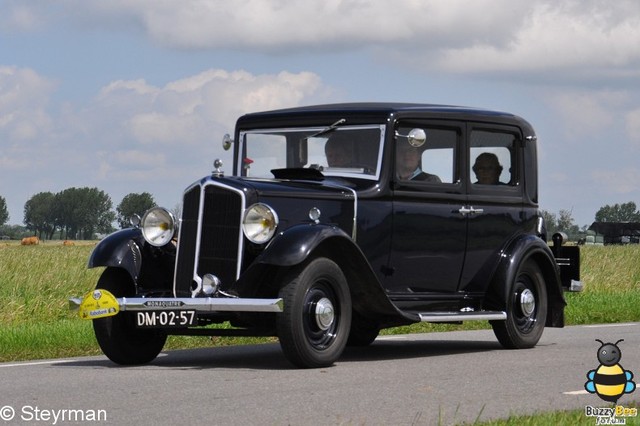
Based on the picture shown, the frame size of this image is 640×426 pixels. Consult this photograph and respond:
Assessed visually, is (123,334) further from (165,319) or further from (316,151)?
(316,151)

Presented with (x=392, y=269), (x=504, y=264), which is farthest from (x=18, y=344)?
(x=504, y=264)

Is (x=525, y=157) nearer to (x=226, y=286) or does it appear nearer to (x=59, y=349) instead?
(x=226, y=286)

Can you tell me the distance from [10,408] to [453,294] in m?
5.30

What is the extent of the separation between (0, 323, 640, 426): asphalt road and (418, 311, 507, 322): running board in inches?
12.8

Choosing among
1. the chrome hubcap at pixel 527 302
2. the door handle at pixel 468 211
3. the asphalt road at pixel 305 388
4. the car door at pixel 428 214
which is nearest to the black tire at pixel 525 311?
the chrome hubcap at pixel 527 302

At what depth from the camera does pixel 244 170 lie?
40.1 ft

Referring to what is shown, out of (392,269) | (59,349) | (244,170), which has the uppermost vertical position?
(244,170)

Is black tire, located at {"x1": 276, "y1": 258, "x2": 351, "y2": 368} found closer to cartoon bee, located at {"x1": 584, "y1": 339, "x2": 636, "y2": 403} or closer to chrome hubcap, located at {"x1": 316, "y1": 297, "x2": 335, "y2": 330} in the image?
chrome hubcap, located at {"x1": 316, "y1": 297, "x2": 335, "y2": 330}

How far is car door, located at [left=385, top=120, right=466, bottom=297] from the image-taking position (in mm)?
11094

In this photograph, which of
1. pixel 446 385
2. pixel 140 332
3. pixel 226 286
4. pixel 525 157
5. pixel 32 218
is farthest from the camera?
pixel 32 218

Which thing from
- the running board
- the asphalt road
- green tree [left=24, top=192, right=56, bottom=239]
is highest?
green tree [left=24, top=192, right=56, bottom=239]

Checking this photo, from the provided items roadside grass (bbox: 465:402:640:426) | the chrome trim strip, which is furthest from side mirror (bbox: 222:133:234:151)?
roadside grass (bbox: 465:402:640:426)

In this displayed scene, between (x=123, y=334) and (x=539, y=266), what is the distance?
4278 mm

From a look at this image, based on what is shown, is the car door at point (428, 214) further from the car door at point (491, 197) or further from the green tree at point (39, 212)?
the green tree at point (39, 212)
